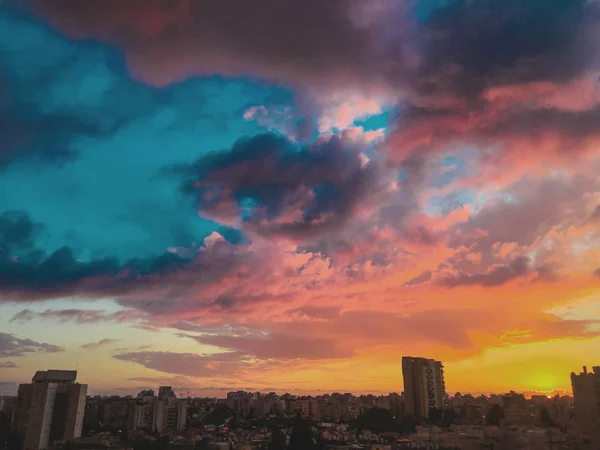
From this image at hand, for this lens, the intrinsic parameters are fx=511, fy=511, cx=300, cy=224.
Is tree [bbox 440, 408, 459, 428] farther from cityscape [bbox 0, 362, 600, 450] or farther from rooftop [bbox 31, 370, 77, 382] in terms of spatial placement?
rooftop [bbox 31, 370, 77, 382]

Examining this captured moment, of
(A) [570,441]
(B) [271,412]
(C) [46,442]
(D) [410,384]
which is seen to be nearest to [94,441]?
(C) [46,442]

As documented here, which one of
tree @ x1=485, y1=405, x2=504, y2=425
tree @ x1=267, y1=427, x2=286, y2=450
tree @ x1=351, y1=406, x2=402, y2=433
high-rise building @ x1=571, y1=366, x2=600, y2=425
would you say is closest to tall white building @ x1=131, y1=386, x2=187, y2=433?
tree @ x1=351, y1=406, x2=402, y2=433

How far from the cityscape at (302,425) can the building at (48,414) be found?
65 mm

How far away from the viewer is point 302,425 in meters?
32.6

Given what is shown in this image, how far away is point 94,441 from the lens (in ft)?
106

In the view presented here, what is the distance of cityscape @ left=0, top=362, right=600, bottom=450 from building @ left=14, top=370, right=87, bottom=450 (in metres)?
0.06

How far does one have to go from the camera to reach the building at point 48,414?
34.5 m

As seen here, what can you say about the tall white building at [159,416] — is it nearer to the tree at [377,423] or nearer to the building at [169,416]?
the building at [169,416]

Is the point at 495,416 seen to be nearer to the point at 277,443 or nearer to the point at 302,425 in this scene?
the point at 302,425

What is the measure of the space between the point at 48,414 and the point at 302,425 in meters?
17.7

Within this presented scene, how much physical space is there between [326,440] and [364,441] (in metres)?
2.86

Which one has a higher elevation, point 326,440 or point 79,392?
point 79,392

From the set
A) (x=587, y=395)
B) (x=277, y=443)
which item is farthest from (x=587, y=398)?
(x=277, y=443)

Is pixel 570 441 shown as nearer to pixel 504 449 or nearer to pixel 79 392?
pixel 504 449
